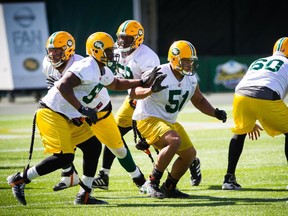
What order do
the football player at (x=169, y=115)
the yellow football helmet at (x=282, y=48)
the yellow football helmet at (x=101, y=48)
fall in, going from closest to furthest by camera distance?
the yellow football helmet at (x=101, y=48) → the football player at (x=169, y=115) → the yellow football helmet at (x=282, y=48)

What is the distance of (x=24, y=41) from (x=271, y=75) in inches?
647

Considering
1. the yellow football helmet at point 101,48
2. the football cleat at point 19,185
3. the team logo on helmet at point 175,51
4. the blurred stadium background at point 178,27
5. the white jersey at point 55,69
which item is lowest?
the blurred stadium background at point 178,27

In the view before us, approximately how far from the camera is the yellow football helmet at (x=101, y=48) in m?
7.81

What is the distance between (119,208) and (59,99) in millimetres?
1316

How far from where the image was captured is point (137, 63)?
359 inches

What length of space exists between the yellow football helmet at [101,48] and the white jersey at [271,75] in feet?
5.62

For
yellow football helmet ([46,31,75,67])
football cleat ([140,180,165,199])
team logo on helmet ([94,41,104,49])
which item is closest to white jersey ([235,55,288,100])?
football cleat ([140,180,165,199])

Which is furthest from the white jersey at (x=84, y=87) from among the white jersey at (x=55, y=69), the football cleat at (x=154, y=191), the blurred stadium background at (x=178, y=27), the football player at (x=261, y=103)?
the blurred stadium background at (x=178, y=27)

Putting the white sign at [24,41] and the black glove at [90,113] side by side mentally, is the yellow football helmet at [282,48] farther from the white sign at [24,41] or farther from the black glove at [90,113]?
the white sign at [24,41]

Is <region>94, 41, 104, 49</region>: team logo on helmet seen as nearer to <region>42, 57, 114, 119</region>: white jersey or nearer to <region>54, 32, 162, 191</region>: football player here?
<region>54, 32, 162, 191</region>: football player

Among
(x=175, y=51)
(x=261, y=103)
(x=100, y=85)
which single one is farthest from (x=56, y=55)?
(x=261, y=103)

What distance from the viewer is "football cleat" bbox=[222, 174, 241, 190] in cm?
845

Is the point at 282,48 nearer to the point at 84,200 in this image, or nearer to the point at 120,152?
the point at 120,152

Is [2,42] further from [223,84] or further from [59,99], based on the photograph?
[59,99]
